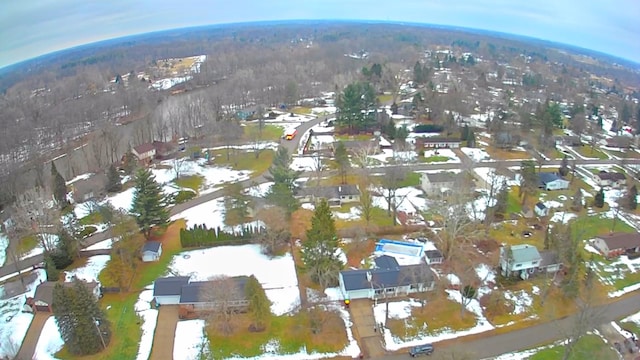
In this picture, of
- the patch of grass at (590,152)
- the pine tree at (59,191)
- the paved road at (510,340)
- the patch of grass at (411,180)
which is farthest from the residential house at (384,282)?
the patch of grass at (590,152)

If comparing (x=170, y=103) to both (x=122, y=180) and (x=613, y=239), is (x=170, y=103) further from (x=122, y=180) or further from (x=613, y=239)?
(x=613, y=239)

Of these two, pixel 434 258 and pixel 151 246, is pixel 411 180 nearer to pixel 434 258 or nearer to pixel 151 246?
pixel 434 258

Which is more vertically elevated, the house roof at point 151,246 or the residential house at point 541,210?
the house roof at point 151,246

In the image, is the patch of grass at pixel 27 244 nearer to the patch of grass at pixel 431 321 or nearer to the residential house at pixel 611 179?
the patch of grass at pixel 431 321

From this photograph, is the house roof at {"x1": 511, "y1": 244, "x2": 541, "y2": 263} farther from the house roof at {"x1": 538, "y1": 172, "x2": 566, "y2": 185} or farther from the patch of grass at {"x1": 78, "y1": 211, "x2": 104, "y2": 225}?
the patch of grass at {"x1": 78, "y1": 211, "x2": 104, "y2": 225}

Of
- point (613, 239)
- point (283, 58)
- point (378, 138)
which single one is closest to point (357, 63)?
point (283, 58)

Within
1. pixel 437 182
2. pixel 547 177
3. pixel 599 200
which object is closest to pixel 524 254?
pixel 437 182
